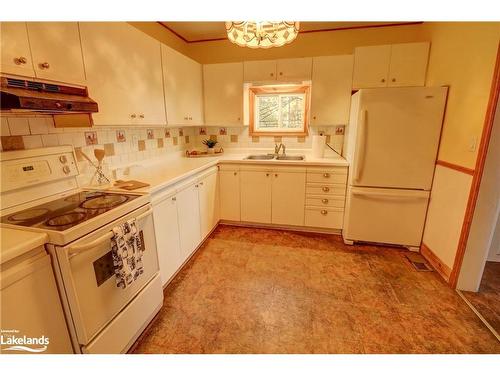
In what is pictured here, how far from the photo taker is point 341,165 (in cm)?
260

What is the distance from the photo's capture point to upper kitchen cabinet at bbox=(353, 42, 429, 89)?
244cm

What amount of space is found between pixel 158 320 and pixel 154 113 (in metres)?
1.68

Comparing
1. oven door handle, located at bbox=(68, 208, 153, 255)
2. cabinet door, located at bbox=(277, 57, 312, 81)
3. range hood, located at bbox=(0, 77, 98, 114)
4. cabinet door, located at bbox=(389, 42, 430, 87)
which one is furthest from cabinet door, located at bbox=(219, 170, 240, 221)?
cabinet door, located at bbox=(389, 42, 430, 87)

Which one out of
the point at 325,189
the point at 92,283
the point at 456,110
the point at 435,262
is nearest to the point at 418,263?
the point at 435,262

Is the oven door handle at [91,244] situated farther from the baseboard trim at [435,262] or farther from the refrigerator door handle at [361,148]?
the baseboard trim at [435,262]

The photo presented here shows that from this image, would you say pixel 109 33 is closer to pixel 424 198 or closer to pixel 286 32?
pixel 286 32

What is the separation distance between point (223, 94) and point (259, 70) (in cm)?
54

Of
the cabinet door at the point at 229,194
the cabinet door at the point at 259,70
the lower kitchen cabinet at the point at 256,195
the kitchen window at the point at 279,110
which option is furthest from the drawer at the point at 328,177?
the cabinet door at the point at 259,70

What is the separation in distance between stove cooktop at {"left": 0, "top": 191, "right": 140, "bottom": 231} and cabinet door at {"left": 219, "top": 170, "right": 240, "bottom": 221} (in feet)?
5.01

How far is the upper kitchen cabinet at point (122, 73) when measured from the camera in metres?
1.50

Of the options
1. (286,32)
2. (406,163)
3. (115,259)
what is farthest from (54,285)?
(406,163)

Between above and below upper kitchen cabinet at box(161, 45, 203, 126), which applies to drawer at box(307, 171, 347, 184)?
below

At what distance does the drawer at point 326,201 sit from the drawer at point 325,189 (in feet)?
0.16

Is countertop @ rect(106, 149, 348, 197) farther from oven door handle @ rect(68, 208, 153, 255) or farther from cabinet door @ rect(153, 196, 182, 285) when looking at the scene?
oven door handle @ rect(68, 208, 153, 255)
